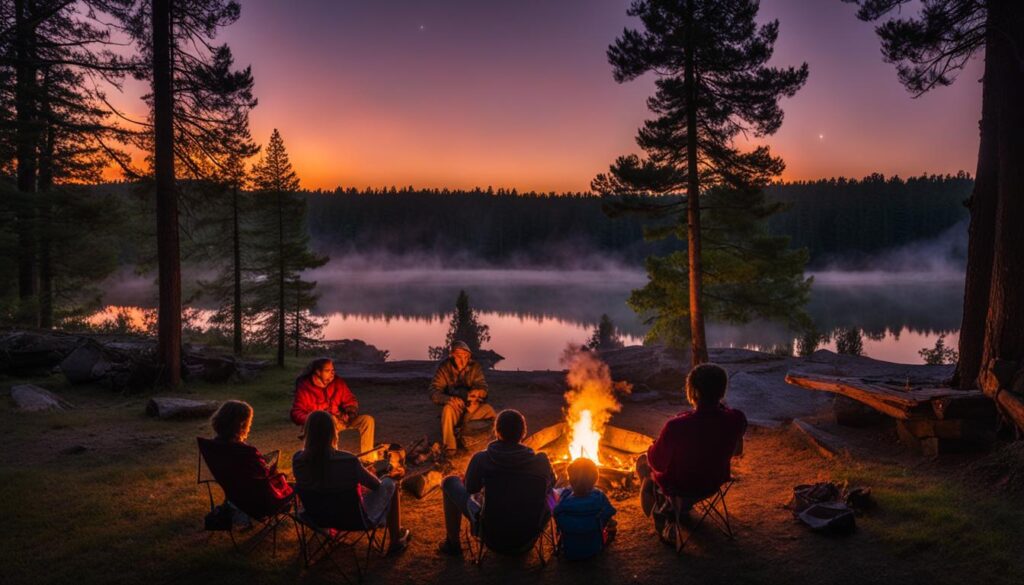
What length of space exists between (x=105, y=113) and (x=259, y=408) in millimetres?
6353

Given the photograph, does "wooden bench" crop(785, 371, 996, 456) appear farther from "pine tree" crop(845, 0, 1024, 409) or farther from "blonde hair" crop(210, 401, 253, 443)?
"blonde hair" crop(210, 401, 253, 443)

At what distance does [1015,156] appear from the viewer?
7.14 m

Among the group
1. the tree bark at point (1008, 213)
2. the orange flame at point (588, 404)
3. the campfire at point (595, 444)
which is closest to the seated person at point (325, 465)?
the campfire at point (595, 444)

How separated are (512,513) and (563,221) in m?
123

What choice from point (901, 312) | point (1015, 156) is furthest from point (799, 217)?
point (1015, 156)

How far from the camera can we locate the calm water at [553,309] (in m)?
43.0

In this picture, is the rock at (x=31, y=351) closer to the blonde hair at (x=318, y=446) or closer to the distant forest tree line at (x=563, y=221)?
the blonde hair at (x=318, y=446)

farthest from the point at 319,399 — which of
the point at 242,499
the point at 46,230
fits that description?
the point at 46,230

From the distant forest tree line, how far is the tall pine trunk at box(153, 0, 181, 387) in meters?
90.1

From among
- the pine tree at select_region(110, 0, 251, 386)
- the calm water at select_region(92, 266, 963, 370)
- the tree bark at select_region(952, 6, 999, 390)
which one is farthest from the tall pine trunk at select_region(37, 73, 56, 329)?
the tree bark at select_region(952, 6, 999, 390)

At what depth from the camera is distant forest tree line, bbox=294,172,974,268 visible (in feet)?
325

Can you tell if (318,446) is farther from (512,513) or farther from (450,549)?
(512,513)

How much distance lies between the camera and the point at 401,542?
17.1 ft

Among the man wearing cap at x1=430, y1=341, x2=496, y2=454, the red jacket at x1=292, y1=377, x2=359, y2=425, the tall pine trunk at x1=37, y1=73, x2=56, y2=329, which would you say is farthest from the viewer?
the tall pine trunk at x1=37, y1=73, x2=56, y2=329
